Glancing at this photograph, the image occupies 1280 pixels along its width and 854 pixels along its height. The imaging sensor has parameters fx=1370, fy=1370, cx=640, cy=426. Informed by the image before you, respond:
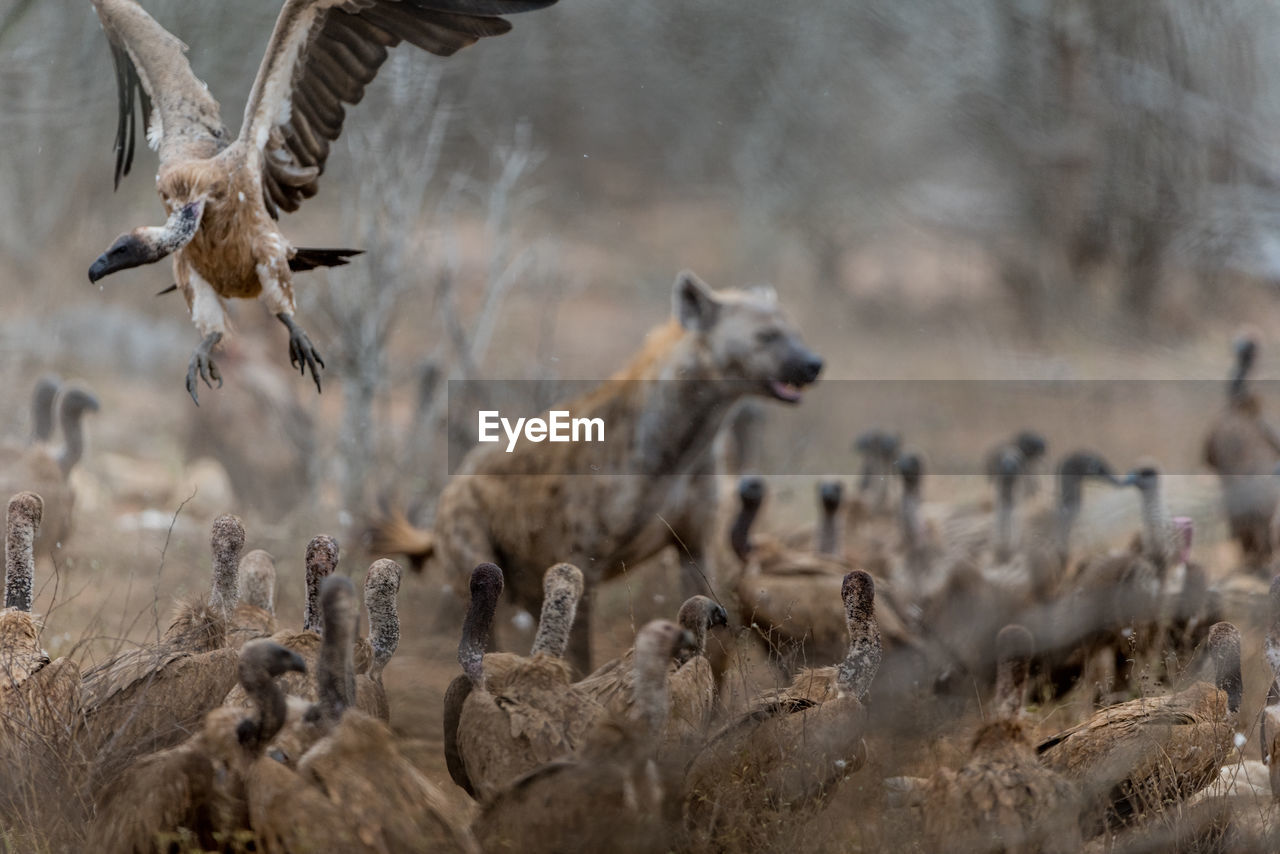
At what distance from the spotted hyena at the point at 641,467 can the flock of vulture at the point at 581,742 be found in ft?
2.58

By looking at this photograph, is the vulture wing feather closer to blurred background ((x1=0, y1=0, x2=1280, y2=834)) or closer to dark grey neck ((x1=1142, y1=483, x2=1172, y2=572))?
blurred background ((x1=0, y1=0, x2=1280, y2=834))

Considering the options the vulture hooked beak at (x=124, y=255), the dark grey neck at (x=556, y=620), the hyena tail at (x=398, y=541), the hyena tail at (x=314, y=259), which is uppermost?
the hyena tail at (x=314, y=259)

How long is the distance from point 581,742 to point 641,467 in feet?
7.95

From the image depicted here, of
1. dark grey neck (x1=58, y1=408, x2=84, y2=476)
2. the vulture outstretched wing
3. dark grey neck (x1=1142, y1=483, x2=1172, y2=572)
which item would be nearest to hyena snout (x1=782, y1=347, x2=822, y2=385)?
dark grey neck (x1=1142, y1=483, x2=1172, y2=572)

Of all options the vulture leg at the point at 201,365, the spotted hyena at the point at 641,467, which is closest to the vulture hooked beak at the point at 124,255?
the vulture leg at the point at 201,365

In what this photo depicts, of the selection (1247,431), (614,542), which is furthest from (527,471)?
(1247,431)

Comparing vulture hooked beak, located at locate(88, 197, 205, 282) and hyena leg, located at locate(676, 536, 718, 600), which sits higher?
vulture hooked beak, located at locate(88, 197, 205, 282)

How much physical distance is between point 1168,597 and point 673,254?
7848 mm

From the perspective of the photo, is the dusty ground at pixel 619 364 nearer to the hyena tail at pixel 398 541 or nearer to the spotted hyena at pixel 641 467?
the hyena tail at pixel 398 541

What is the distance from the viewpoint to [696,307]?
6.22m

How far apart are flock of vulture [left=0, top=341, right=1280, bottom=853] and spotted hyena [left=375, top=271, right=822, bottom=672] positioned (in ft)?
2.58

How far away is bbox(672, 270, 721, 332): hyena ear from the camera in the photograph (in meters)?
6.17

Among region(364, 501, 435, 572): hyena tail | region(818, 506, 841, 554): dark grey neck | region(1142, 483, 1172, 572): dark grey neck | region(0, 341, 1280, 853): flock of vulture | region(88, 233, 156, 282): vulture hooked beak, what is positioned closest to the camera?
region(0, 341, 1280, 853): flock of vulture

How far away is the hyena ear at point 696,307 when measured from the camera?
20.2ft
